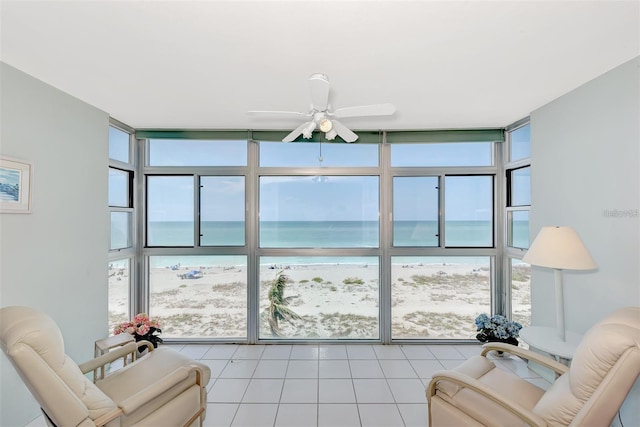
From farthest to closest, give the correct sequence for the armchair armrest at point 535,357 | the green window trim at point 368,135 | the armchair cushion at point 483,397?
the green window trim at point 368,135 < the armchair armrest at point 535,357 < the armchair cushion at point 483,397

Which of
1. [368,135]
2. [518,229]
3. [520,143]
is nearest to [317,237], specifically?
[368,135]

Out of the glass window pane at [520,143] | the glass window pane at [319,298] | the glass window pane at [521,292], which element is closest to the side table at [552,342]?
the glass window pane at [521,292]

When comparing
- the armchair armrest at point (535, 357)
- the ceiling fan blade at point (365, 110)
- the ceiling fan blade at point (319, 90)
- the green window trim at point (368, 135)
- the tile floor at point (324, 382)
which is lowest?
the tile floor at point (324, 382)

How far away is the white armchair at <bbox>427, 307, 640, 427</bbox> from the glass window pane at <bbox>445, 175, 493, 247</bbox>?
188 centimetres

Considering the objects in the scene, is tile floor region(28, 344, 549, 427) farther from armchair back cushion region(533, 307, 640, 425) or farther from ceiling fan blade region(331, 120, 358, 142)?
ceiling fan blade region(331, 120, 358, 142)

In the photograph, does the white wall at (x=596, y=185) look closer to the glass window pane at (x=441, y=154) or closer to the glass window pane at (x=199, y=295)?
the glass window pane at (x=441, y=154)

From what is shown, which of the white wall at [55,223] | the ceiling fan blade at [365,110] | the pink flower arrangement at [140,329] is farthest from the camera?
the pink flower arrangement at [140,329]

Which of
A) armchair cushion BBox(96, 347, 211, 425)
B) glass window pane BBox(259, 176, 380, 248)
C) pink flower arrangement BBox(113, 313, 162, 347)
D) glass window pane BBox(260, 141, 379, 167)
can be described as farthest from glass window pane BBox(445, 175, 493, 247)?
pink flower arrangement BBox(113, 313, 162, 347)

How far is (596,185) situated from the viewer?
2043 mm

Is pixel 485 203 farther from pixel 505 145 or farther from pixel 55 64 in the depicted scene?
pixel 55 64

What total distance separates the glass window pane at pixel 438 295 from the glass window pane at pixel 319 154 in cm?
136

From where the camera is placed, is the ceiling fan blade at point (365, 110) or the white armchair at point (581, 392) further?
the ceiling fan blade at point (365, 110)

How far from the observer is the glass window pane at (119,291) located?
2.99 m

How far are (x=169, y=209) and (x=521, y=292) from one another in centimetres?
444
